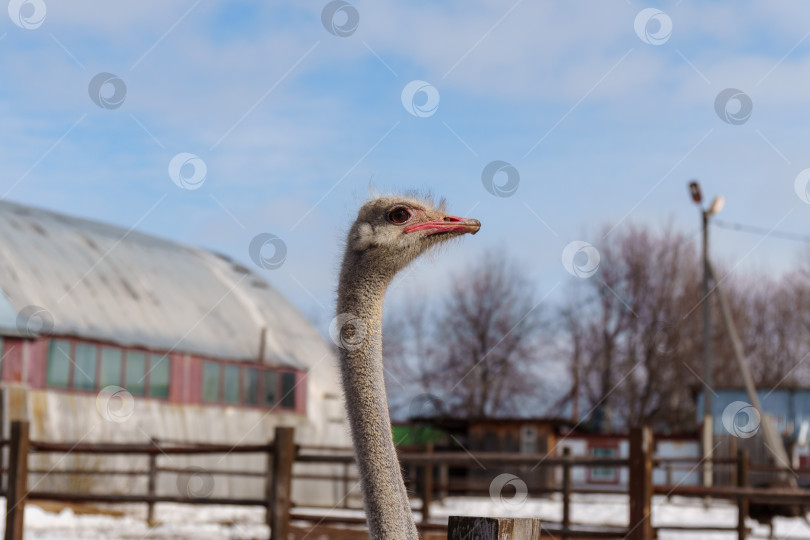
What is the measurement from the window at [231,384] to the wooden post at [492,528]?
20.7 meters

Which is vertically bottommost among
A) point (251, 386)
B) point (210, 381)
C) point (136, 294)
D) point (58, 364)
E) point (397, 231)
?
point (397, 231)

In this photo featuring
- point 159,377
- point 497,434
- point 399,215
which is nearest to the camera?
point 399,215

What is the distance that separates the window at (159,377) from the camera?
21.3 meters

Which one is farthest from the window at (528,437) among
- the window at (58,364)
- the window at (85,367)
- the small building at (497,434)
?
the window at (58,364)

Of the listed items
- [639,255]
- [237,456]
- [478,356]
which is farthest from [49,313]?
[639,255]

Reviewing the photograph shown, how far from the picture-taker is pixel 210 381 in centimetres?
2278

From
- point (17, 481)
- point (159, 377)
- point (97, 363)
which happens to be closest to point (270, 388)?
point (159, 377)

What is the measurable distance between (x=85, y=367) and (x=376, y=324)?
1766cm

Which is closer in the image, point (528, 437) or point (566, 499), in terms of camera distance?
point (566, 499)

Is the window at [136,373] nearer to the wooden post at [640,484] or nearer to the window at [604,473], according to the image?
the window at [604,473]

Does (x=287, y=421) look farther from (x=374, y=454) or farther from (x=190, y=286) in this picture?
(x=374, y=454)

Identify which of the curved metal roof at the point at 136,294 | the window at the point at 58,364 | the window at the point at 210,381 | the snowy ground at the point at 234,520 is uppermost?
the curved metal roof at the point at 136,294

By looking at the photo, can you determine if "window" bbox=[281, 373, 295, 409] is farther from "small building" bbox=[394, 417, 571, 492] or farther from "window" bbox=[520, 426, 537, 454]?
"window" bbox=[520, 426, 537, 454]

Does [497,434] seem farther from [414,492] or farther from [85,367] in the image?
[414,492]
